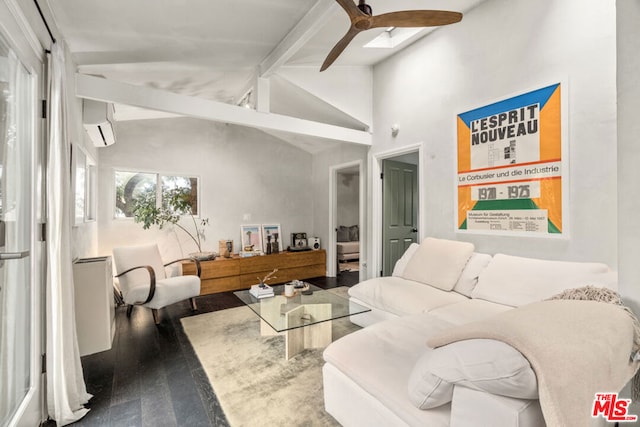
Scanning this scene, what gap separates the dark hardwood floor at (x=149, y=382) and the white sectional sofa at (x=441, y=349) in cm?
88

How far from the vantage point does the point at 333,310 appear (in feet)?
8.16

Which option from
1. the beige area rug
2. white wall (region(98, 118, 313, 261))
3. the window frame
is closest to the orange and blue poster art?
the beige area rug

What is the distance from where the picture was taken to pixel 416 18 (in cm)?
196

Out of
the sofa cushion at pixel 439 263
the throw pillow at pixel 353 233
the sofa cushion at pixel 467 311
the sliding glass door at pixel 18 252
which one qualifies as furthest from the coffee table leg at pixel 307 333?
the throw pillow at pixel 353 233

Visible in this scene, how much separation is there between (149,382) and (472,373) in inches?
85.4

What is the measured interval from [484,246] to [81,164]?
4084 millimetres

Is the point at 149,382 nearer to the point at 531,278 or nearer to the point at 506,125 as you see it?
the point at 531,278

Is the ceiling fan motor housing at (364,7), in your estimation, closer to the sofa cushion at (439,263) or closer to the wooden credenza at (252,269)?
the sofa cushion at (439,263)

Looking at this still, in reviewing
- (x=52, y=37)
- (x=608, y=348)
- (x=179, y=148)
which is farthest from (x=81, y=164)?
(x=608, y=348)

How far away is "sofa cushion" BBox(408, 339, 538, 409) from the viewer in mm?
806

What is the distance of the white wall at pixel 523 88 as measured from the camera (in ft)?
7.11

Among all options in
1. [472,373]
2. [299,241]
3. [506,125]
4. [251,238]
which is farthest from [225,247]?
[472,373]

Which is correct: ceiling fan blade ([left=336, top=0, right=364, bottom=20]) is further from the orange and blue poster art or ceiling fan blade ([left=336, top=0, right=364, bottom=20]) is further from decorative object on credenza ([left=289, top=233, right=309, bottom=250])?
decorative object on credenza ([left=289, top=233, right=309, bottom=250])

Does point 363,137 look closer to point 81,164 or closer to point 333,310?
point 333,310
